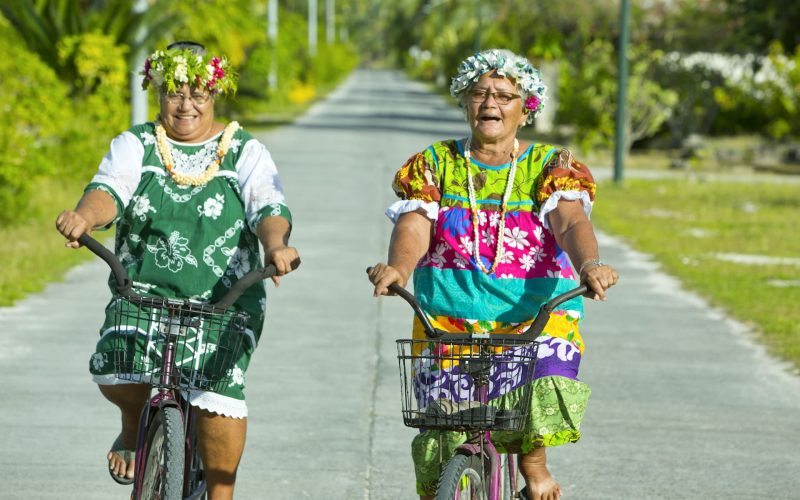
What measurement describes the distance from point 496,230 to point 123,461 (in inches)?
59.4

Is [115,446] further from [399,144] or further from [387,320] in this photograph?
[399,144]

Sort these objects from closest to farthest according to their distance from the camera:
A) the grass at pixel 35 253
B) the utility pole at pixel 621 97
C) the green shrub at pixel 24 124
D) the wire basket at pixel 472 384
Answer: the wire basket at pixel 472 384 < the grass at pixel 35 253 < the green shrub at pixel 24 124 < the utility pole at pixel 621 97

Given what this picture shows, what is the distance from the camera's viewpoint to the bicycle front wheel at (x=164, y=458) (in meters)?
4.36

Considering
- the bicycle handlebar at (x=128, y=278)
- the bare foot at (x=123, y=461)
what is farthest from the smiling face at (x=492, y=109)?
the bare foot at (x=123, y=461)

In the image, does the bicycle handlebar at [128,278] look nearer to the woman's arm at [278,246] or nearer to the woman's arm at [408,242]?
the woman's arm at [278,246]

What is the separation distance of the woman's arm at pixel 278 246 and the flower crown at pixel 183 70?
0.49 m

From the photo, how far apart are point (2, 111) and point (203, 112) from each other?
9.80m

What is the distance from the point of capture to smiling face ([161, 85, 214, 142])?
15.6 feet

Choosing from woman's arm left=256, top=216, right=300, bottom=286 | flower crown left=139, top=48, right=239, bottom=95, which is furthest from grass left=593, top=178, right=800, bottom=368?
flower crown left=139, top=48, right=239, bottom=95

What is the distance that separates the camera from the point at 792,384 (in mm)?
8383

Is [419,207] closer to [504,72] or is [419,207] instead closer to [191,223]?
[504,72]

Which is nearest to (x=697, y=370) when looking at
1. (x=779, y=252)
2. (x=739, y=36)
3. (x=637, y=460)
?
(x=637, y=460)

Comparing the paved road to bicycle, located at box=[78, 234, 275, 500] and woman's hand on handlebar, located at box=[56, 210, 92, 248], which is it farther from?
woman's hand on handlebar, located at box=[56, 210, 92, 248]

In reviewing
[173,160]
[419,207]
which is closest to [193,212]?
[173,160]
